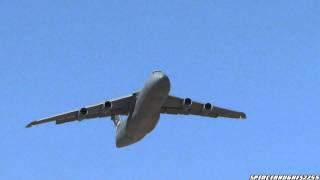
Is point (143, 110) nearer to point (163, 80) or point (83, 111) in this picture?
point (163, 80)

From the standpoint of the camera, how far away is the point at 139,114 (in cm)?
5044

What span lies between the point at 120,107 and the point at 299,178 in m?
20.2

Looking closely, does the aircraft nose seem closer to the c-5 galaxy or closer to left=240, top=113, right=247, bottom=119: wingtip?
the c-5 galaxy

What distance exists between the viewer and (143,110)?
→ 49750mm

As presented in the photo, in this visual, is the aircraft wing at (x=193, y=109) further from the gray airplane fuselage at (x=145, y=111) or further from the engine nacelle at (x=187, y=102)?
the gray airplane fuselage at (x=145, y=111)

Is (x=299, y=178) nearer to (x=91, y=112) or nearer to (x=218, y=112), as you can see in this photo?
(x=218, y=112)

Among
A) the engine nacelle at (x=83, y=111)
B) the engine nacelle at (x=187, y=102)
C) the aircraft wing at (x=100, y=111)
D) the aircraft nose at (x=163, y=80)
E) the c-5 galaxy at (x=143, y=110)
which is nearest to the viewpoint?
the aircraft nose at (x=163, y=80)

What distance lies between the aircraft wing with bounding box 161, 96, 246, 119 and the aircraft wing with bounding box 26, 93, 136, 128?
3426mm

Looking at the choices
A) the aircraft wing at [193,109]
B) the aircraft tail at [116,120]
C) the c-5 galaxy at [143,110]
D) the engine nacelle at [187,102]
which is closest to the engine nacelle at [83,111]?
the c-5 galaxy at [143,110]

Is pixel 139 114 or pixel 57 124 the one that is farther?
pixel 57 124

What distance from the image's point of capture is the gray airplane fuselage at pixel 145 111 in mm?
46812

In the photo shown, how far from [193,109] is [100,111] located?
828 cm

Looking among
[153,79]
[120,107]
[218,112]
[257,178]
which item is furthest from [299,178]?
[153,79]

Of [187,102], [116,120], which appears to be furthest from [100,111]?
[187,102]
